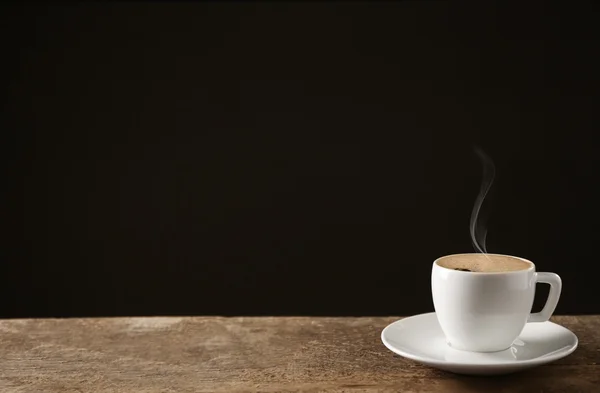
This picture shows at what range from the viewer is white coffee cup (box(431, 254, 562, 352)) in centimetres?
84

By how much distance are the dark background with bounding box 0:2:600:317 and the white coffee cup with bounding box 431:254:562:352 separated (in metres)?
1.41

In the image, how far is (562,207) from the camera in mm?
2244

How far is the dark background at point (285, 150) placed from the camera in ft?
7.32

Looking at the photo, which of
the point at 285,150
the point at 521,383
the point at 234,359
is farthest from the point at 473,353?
the point at 285,150

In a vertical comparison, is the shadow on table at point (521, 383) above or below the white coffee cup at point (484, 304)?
below

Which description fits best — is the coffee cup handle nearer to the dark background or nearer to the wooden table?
the wooden table

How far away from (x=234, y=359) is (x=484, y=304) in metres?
0.33

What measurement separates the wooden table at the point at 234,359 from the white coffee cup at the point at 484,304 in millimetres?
49

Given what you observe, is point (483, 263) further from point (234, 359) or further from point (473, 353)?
point (234, 359)

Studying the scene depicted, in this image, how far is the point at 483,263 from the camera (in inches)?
35.6

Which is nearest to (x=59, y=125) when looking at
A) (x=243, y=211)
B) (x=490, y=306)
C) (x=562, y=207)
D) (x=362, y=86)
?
(x=243, y=211)

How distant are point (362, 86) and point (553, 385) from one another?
1.55 m

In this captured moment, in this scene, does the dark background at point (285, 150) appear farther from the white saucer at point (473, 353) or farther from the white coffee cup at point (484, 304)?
the white coffee cup at point (484, 304)

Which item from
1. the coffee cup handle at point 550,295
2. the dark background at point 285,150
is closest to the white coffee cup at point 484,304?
Result: the coffee cup handle at point 550,295
